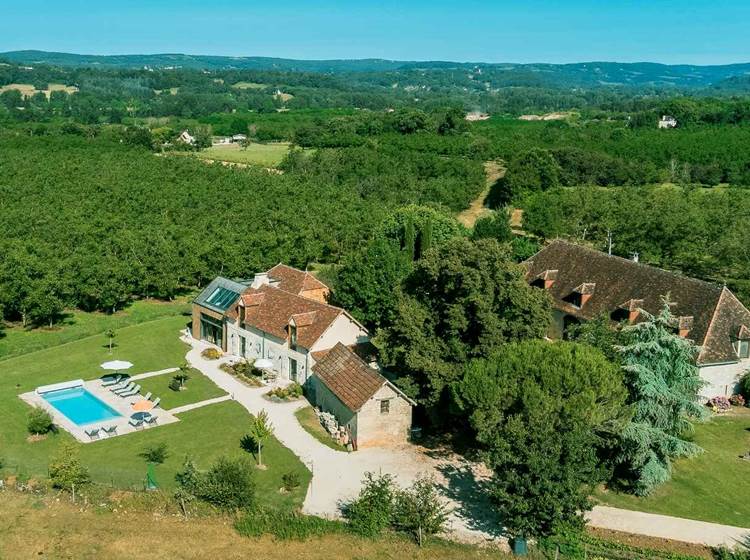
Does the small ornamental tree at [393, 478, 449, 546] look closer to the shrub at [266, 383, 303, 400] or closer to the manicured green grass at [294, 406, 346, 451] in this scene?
the manicured green grass at [294, 406, 346, 451]

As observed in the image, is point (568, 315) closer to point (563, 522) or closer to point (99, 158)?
point (563, 522)

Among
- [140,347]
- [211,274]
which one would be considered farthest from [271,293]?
[211,274]

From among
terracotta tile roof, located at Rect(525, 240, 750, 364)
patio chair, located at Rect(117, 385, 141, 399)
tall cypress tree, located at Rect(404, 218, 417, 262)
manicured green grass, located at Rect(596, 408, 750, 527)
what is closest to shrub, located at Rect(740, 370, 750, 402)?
terracotta tile roof, located at Rect(525, 240, 750, 364)

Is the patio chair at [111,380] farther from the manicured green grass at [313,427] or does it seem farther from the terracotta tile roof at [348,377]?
the terracotta tile roof at [348,377]

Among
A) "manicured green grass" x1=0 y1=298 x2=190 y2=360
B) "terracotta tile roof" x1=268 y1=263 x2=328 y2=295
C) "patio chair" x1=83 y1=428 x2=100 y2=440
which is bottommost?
"manicured green grass" x1=0 y1=298 x2=190 y2=360

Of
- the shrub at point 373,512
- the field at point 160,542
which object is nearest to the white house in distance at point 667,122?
the shrub at point 373,512
